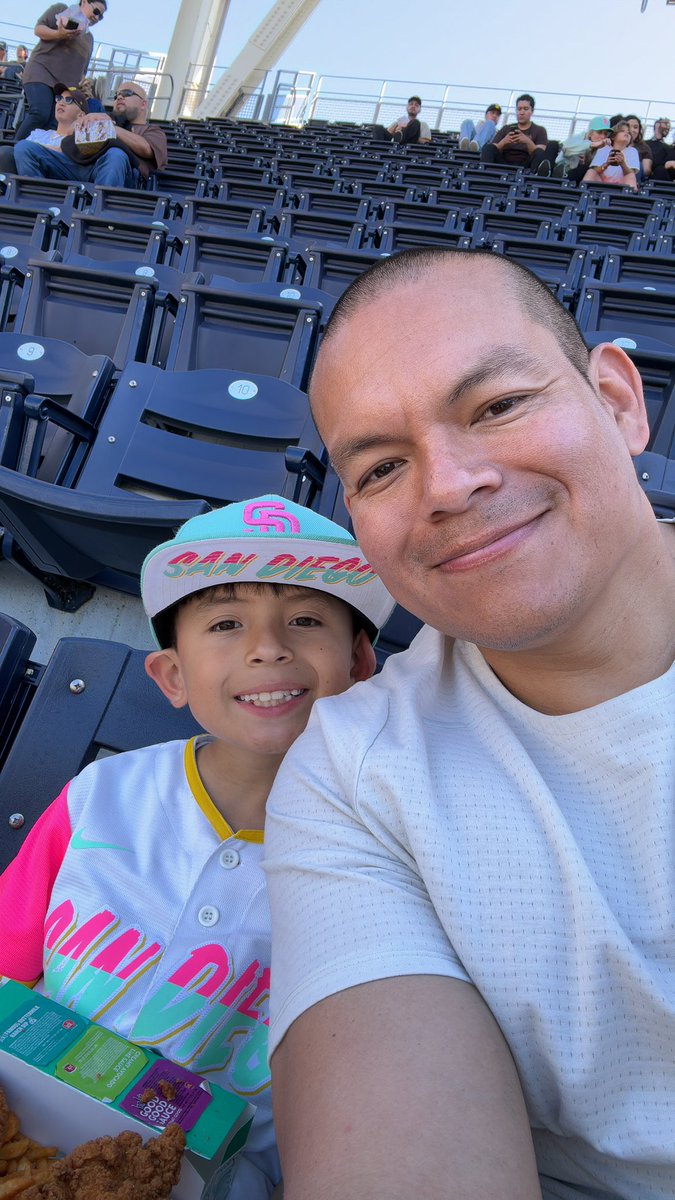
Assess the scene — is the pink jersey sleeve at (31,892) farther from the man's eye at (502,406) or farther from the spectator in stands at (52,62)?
the spectator in stands at (52,62)

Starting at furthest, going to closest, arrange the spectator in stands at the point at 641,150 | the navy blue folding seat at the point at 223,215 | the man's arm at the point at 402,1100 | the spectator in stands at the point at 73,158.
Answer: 1. the spectator in stands at the point at 641,150
2. the spectator in stands at the point at 73,158
3. the navy blue folding seat at the point at 223,215
4. the man's arm at the point at 402,1100

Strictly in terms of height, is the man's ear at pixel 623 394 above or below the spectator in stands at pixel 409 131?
below

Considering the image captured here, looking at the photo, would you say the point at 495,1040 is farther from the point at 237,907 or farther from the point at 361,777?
the point at 237,907

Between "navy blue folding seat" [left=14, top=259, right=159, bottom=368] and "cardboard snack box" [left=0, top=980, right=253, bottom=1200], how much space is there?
3215mm

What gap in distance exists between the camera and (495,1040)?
76 centimetres

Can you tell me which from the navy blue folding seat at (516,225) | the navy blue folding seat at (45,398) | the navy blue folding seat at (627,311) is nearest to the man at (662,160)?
the navy blue folding seat at (516,225)

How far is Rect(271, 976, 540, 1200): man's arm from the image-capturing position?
0.66 meters

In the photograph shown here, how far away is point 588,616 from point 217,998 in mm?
698

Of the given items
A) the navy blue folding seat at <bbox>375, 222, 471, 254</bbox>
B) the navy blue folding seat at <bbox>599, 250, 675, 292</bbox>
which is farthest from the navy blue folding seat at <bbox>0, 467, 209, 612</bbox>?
the navy blue folding seat at <bbox>599, 250, 675, 292</bbox>

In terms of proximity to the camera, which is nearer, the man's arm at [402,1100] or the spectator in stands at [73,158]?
the man's arm at [402,1100]

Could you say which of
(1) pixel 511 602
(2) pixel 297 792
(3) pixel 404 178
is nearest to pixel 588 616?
(1) pixel 511 602

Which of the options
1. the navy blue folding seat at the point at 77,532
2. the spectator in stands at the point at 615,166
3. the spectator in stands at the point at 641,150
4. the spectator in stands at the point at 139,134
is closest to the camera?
the navy blue folding seat at the point at 77,532

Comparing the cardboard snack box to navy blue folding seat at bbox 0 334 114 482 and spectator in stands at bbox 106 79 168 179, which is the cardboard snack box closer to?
navy blue folding seat at bbox 0 334 114 482

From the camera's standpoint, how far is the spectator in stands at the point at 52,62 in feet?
29.6
